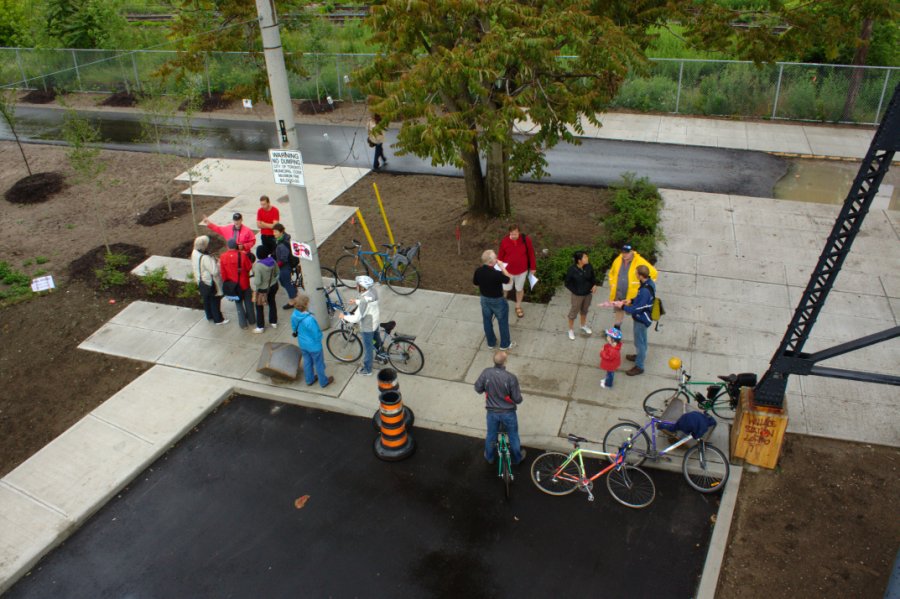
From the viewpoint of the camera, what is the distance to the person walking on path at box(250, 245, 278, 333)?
35.7 ft

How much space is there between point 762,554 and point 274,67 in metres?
8.51

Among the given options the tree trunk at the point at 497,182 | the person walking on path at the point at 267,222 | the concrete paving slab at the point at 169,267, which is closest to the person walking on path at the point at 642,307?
the tree trunk at the point at 497,182

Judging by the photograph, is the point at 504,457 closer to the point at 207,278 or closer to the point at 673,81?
the point at 207,278

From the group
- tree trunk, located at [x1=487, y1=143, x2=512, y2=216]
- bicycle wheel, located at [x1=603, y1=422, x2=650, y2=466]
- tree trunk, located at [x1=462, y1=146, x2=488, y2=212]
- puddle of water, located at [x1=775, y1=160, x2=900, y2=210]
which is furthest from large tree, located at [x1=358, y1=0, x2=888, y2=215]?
puddle of water, located at [x1=775, y1=160, x2=900, y2=210]

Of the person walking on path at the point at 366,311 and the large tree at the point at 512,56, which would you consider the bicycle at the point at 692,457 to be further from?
the large tree at the point at 512,56

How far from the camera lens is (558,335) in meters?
10.9

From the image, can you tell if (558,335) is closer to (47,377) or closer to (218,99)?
(47,377)

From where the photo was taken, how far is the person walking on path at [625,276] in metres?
9.76

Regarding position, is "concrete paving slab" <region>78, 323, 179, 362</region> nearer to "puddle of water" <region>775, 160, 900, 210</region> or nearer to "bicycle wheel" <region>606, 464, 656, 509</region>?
"bicycle wheel" <region>606, 464, 656, 509</region>

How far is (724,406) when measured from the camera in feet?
29.1

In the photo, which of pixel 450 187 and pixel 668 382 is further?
pixel 450 187

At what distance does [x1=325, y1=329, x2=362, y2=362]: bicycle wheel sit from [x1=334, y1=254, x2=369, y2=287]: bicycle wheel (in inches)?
80.0

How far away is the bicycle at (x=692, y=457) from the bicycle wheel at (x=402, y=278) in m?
5.02

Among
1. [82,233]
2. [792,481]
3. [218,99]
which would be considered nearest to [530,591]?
[792,481]
